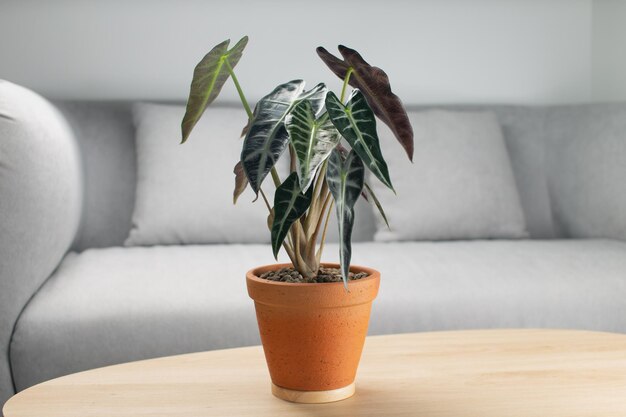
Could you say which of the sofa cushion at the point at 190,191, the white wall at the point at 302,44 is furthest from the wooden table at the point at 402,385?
the white wall at the point at 302,44

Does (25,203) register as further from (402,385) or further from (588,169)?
(588,169)

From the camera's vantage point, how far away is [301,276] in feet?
2.76

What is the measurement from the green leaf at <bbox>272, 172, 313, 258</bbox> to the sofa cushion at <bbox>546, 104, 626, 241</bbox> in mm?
1579

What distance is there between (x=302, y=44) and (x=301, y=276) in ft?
5.85

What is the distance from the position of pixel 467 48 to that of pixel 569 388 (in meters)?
1.93

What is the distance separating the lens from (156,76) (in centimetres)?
244

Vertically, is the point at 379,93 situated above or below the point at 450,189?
above

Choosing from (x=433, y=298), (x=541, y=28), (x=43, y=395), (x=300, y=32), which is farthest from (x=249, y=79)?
(x=43, y=395)

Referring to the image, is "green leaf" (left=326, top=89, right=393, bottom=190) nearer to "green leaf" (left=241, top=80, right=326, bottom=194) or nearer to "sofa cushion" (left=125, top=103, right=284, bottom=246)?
"green leaf" (left=241, top=80, right=326, bottom=194)

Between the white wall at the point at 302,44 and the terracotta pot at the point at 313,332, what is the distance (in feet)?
5.65

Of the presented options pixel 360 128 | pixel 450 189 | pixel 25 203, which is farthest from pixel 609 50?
pixel 360 128

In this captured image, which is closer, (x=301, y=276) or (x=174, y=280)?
(x=301, y=276)

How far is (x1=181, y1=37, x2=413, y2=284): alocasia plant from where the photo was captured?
715 millimetres

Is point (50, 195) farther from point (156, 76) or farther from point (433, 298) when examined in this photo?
point (156, 76)
